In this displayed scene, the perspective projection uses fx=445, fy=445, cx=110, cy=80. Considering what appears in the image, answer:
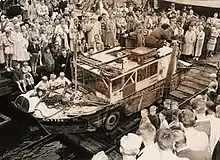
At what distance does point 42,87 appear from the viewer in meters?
4.52

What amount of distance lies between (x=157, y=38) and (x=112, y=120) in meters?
0.94

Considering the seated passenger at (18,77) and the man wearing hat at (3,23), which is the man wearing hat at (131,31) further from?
the man wearing hat at (3,23)

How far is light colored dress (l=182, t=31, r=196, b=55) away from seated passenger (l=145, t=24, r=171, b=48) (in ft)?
1.24

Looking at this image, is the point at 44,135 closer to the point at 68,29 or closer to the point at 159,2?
the point at 68,29

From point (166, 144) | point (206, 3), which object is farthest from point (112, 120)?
point (166, 144)

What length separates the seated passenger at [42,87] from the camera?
4.50 meters

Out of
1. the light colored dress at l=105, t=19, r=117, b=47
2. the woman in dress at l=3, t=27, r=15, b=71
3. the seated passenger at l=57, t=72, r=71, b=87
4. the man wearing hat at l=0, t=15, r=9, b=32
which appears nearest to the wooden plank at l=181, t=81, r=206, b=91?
the light colored dress at l=105, t=19, r=117, b=47

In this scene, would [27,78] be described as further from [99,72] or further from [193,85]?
[193,85]

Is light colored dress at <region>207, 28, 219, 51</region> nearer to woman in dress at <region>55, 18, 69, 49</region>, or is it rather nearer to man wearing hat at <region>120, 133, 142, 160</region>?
woman in dress at <region>55, 18, 69, 49</region>

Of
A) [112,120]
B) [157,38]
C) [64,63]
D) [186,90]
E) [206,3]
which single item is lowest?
[112,120]

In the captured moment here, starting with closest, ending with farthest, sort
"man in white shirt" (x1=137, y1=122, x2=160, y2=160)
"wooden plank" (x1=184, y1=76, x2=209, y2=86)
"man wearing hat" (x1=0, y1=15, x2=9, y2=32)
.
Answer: "man in white shirt" (x1=137, y1=122, x2=160, y2=160)
"wooden plank" (x1=184, y1=76, x2=209, y2=86)
"man wearing hat" (x1=0, y1=15, x2=9, y2=32)

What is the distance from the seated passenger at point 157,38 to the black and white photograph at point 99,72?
0.4 inches

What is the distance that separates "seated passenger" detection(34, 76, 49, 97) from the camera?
450 centimetres

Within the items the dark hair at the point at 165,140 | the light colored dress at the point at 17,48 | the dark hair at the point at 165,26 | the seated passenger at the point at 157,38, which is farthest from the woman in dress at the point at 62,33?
the dark hair at the point at 165,140
